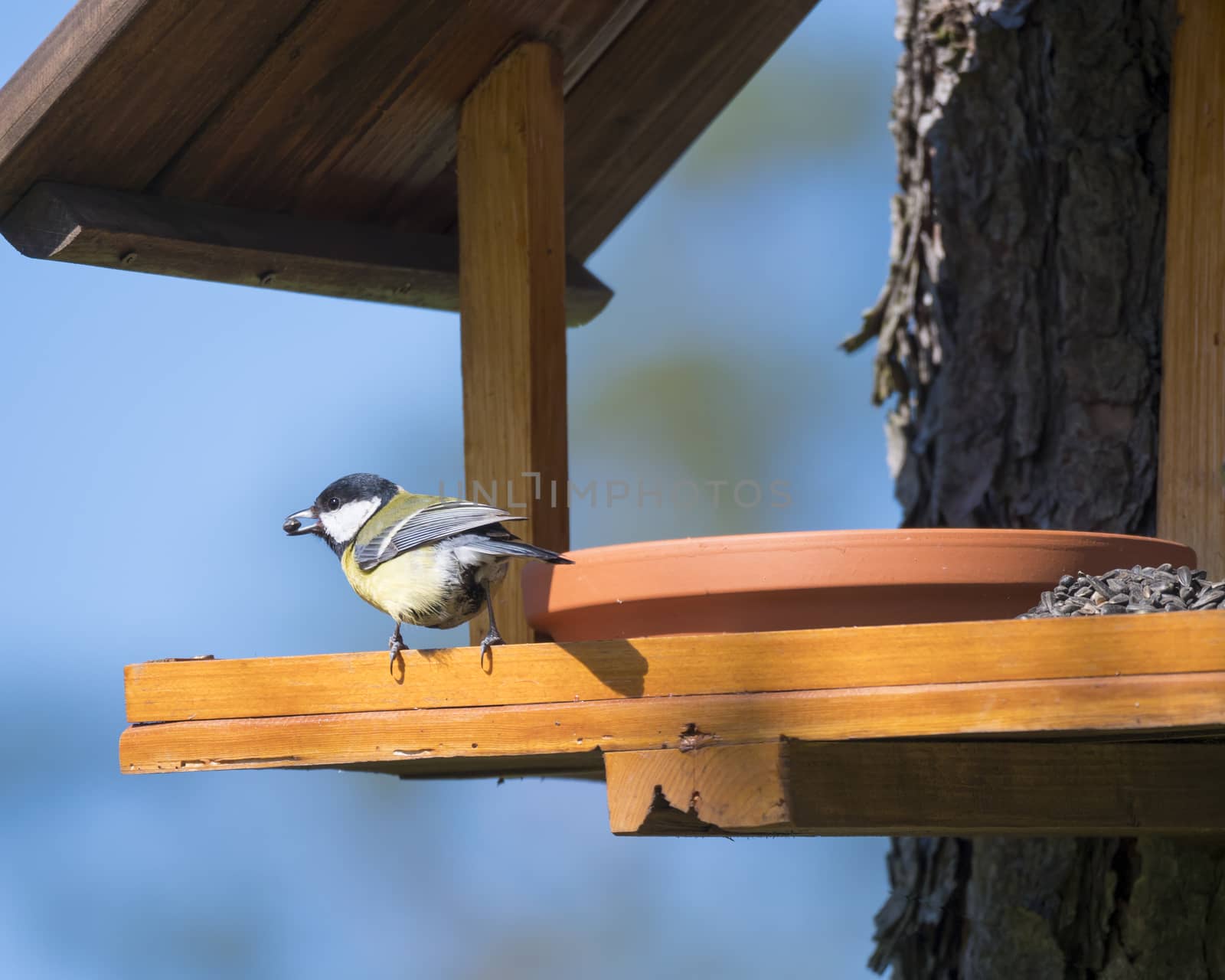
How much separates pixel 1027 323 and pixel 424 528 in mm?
1437

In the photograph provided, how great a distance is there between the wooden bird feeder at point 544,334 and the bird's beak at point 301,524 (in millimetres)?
226

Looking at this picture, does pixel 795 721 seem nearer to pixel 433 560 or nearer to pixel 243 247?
pixel 433 560

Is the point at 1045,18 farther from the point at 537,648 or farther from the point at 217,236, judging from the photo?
the point at 537,648

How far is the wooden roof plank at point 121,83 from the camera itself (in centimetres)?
168

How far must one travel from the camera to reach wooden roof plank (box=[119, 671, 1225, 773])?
3.91 ft

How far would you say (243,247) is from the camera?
1979 millimetres

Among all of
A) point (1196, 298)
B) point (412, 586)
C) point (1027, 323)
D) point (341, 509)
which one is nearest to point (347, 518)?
point (341, 509)

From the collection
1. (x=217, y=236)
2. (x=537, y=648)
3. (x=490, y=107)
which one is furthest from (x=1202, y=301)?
(x=217, y=236)

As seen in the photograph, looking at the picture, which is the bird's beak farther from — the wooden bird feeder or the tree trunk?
the tree trunk

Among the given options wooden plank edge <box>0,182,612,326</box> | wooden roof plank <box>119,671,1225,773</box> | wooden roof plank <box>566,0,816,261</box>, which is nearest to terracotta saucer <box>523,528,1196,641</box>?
wooden roof plank <box>119,671,1225,773</box>

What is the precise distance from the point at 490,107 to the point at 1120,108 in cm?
116

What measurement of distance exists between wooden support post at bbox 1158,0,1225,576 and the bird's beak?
1136 millimetres

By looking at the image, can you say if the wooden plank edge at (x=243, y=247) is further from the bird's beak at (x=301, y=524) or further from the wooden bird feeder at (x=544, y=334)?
the bird's beak at (x=301, y=524)

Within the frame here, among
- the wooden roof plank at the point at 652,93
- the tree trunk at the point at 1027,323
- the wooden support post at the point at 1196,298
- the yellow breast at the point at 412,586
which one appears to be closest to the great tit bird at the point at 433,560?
the yellow breast at the point at 412,586
